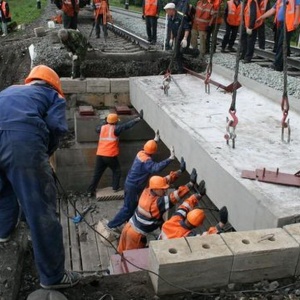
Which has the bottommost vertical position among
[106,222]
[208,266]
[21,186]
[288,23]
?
[106,222]

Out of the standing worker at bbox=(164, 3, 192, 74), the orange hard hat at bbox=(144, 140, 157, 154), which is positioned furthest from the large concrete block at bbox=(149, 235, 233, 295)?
the standing worker at bbox=(164, 3, 192, 74)

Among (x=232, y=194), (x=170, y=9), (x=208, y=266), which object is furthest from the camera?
(x=170, y=9)

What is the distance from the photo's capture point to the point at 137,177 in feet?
23.8

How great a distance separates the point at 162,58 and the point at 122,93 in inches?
64.5

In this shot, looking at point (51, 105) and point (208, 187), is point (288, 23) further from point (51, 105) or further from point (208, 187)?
point (51, 105)

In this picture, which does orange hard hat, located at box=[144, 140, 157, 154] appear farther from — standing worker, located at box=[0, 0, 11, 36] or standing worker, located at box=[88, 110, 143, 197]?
standing worker, located at box=[0, 0, 11, 36]

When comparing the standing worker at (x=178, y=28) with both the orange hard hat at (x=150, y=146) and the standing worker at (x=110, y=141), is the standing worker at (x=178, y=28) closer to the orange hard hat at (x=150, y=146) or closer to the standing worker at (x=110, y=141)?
the standing worker at (x=110, y=141)

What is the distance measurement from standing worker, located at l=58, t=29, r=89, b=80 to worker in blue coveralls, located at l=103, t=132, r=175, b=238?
329 cm

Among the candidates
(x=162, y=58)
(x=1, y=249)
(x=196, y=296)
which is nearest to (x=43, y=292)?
(x=1, y=249)

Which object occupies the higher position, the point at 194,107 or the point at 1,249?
the point at 194,107

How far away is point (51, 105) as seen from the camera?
3.31m

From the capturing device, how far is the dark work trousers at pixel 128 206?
24.2 feet

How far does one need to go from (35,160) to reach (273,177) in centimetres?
265

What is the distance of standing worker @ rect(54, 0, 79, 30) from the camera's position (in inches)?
492
